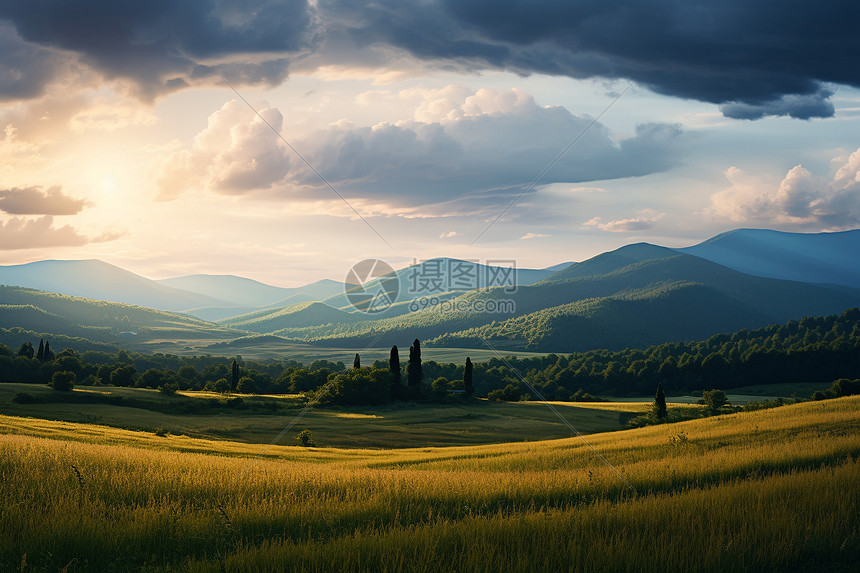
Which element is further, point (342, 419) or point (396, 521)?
point (342, 419)

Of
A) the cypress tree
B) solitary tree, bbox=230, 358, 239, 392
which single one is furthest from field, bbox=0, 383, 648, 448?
solitary tree, bbox=230, 358, 239, 392

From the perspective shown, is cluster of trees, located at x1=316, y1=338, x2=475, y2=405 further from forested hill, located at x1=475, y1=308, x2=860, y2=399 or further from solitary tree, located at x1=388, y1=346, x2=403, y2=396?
forested hill, located at x1=475, y1=308, x2=860, y2=399

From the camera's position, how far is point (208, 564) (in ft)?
24.6

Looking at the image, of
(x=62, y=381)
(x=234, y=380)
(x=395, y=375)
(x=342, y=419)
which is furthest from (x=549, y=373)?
(x=62, y=381)

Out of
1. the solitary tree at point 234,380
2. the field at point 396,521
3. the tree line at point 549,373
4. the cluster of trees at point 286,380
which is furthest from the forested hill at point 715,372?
the field at point 396,521

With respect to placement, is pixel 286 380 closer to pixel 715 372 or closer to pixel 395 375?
pixel 395 375

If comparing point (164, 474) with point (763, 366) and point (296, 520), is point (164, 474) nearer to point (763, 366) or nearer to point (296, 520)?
point (296, 520)

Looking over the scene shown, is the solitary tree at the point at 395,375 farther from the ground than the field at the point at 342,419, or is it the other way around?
the solitary tree at the point at 395,375

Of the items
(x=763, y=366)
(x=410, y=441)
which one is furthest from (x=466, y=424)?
(x=763, y=366)

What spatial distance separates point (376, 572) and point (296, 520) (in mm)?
3368

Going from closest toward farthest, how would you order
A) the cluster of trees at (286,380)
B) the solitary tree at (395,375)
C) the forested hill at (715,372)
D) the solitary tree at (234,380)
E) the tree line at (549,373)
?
the cluster of trees at (286,380) → the solitary tree at (395,375) → the tree line at (549,373) → the solitary tree at (234,380) → the forested hill at (715,372)

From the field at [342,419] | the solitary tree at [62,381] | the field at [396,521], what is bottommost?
the field at [342,419]

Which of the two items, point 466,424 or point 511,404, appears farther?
point 511,404

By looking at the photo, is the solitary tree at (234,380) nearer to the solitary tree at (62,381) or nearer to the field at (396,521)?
the solitary tree at (62,381)
